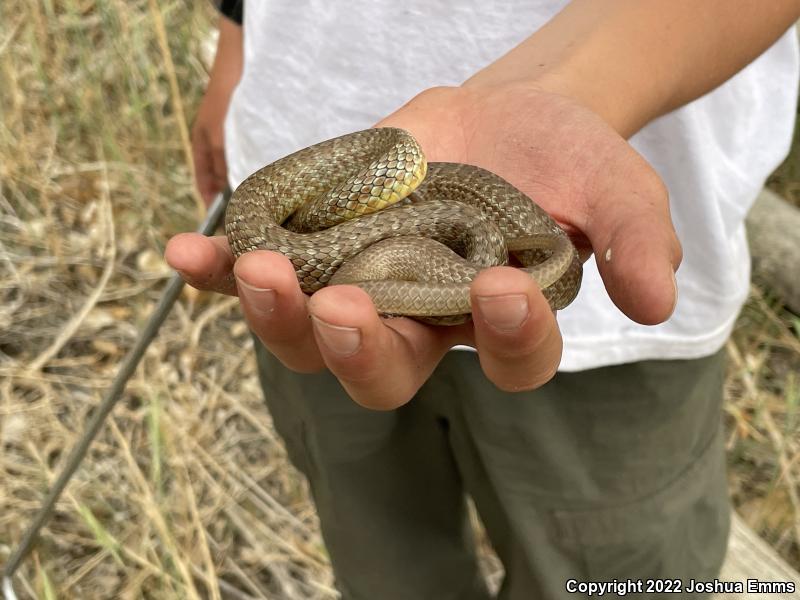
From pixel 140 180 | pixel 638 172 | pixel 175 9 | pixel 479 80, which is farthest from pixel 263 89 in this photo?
pixel 175 9

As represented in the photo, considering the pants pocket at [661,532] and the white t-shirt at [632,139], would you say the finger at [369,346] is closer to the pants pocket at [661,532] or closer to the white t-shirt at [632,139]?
the white t-shirt at [632,139]

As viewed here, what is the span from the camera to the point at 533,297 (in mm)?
1271

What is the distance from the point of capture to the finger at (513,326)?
4.16ft

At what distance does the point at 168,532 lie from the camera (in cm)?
296

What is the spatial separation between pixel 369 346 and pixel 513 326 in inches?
9.6

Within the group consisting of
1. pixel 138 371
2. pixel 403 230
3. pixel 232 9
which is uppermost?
pixel 232 9

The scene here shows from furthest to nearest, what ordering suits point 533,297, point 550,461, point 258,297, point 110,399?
point 110,399 → point 550,461 → point 258,297 → point 533,297

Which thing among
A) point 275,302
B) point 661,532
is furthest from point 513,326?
point 661,532

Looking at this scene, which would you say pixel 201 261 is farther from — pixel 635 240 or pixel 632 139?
pixel 632 139

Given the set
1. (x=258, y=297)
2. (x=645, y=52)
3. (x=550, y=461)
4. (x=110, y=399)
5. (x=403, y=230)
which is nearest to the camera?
(x=258, y=297)

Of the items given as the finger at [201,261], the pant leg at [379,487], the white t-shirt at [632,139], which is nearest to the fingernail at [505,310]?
the finger at [201,261]

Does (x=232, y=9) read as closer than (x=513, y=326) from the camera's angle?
No

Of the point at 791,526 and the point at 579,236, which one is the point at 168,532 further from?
the point at 791,526

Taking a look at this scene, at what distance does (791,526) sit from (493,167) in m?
2.28
